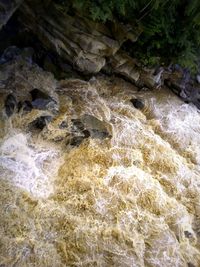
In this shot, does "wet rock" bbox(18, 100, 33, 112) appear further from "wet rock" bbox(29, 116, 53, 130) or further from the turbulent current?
"wet rock" bbox(29, 116, 53, 130)

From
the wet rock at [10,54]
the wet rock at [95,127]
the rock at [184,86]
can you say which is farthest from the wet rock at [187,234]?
the wet rock at [10,54]

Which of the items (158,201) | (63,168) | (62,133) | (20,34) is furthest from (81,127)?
(20,34)

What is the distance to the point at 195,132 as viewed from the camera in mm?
8062

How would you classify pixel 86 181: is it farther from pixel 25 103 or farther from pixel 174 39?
pixel 174 39

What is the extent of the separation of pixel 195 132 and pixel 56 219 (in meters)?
4.32

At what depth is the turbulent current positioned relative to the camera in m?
5.15

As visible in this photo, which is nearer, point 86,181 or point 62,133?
point 86,181

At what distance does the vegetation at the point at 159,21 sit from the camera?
20.9ft

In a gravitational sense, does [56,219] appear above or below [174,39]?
below

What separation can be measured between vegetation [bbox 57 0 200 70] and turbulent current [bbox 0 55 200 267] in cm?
134

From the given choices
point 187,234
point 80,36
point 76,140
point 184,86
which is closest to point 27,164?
point 76,140

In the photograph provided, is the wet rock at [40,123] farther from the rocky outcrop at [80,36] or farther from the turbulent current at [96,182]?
the rocky outcrop at [80,36]

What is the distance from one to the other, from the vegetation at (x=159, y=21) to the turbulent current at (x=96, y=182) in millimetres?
1343

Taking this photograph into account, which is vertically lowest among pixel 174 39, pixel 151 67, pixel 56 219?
pixel 56 219
